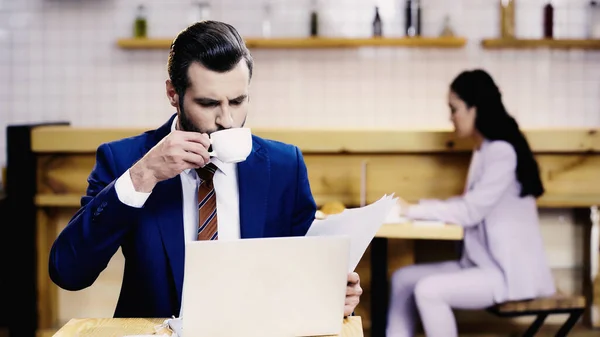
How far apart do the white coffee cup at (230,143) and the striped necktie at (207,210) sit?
200 millimetres

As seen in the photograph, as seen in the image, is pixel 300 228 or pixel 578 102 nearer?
pixel 300 228

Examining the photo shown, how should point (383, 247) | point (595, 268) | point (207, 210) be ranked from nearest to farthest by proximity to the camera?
point (207, 210)
point (383, 247)
point (595, 268)

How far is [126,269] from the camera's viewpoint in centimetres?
161

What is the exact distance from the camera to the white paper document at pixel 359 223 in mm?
1275

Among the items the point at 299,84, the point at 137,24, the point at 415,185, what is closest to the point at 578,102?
the point at 415,185

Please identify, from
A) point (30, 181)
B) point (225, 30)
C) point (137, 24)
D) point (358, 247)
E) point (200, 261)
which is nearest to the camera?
point (200, 261)

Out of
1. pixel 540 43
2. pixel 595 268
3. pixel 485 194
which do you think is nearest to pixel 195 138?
pixel 485 194

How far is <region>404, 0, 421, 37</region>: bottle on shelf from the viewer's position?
4113 mm

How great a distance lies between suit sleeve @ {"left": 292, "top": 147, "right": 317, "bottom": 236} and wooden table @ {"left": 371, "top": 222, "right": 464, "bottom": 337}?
1.08m

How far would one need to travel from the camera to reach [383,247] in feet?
9.51

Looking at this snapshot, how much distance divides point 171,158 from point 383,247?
1737 mm

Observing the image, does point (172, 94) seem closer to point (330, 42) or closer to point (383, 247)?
point (383, 247)

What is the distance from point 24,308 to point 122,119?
4.03 feet

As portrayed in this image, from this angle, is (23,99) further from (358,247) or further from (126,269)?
(358,247)
